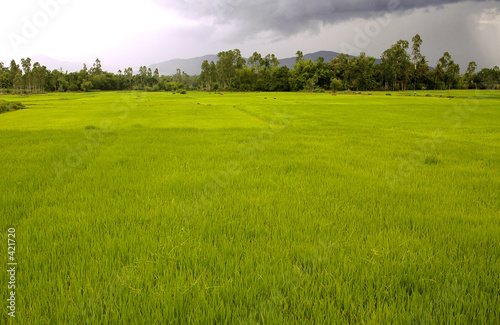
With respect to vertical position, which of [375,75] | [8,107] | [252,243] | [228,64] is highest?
[228,64]

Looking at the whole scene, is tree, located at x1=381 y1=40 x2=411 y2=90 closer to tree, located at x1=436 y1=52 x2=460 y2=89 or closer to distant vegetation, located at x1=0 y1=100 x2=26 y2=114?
tree, located at x1=436 y1=52 x2=460 y2=89

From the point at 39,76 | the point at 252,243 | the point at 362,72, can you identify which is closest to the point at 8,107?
the point at 252,243

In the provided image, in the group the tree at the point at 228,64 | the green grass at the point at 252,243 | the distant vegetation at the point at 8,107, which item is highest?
the tree at the point at 228,64

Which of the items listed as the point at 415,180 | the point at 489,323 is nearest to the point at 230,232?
the point at 489,323

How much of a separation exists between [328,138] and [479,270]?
33.3 ft

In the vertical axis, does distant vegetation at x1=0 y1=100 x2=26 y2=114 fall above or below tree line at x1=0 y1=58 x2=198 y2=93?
below

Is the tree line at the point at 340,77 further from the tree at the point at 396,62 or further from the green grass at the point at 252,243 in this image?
the green grass at the point at 252,243

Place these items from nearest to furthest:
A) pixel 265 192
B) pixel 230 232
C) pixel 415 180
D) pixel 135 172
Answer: pixel 230 232, pixel 265 192, pixel 415 180, pixel 135 172

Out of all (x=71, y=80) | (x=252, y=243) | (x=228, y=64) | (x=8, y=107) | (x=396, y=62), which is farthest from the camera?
(x=228, y=64)

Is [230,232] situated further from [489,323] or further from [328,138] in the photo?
[328,138]

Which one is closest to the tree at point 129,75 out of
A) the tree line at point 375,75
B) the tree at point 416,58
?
→ the tree line at point 375,75

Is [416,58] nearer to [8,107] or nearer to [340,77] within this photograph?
[340,77]

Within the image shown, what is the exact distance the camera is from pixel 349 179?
6070mm

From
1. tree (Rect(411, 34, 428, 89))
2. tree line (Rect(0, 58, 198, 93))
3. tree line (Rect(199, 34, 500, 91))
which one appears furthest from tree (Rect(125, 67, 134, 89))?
tree (Rect(411, 34, 428, 89))
